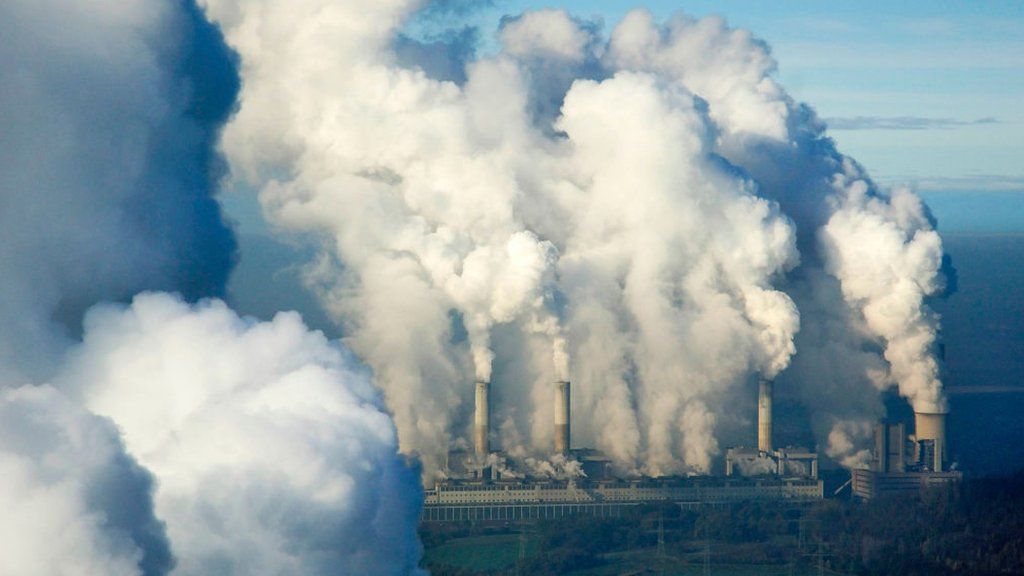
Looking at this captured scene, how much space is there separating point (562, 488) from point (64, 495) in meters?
26.9

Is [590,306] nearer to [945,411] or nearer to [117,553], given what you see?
[945,411]

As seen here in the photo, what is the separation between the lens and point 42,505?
63.7 feet

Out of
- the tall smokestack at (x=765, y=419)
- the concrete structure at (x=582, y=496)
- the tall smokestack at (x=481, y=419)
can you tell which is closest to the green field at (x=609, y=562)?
the concrete structure at (x=582, y=496)

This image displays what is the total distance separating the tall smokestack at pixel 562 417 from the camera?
4562 cm

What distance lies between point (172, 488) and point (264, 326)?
255 centimetres

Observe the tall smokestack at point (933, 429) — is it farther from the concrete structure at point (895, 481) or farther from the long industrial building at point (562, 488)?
the long industrial building at point (562, 488)

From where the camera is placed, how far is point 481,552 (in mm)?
40156

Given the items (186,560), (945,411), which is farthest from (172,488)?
(945,411)

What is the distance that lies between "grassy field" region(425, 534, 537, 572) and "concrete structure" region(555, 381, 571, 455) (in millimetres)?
3842

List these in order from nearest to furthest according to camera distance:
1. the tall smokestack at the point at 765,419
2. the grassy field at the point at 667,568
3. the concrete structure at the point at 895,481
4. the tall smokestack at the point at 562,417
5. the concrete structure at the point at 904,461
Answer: the grassy field at the point at 667,568, the tall smokestack at the point at 562,417, the concrete structure at the point at 895,481, the concrete structure at the point at 904,461, the tall smokestack at the point at 765,419

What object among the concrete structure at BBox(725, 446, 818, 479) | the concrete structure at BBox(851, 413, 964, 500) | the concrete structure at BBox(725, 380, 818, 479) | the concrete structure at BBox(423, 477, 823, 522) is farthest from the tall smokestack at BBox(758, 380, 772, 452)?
the concrete structure at BBox(851, 413, 964, 500)

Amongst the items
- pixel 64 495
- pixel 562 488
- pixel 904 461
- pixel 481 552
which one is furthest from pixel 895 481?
pixel 64 495

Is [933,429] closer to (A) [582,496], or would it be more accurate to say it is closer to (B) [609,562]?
(A) [582,496]

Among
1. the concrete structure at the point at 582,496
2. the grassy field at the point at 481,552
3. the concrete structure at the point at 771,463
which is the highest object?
the concrete structure at the point at 771,463
